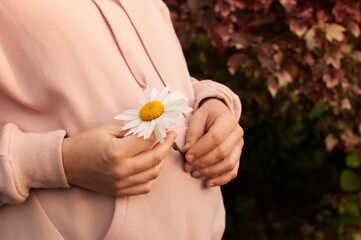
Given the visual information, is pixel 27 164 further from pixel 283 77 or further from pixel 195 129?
pixel 283 77

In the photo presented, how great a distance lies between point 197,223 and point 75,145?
0.43m

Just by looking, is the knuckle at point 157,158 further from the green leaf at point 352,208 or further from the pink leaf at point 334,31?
the green leaf at point 352,208

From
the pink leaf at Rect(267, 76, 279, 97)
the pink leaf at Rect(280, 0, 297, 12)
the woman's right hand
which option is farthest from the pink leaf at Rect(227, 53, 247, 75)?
the woman's right hand

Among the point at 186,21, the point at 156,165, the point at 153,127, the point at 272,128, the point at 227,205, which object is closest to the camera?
the point at 153,127

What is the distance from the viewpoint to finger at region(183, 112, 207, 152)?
1.03m

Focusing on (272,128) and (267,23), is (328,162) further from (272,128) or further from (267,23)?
(267,23)

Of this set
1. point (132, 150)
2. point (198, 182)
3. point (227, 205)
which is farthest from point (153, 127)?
point (227, 205)

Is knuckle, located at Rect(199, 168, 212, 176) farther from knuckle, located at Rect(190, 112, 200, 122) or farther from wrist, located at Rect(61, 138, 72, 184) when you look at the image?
wrist, located at Rect(61, 138, 72, 184)

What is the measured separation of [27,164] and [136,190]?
0.28 meters

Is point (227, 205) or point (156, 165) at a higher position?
point (156, 165)

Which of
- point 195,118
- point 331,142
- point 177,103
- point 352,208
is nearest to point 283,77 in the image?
point 331,142

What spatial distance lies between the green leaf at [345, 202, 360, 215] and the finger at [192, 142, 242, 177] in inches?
65.4

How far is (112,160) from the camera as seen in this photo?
85 cm

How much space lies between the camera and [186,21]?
5.88 feet
